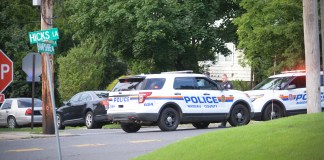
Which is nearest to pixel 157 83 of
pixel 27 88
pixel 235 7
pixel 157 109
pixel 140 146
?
pixel 157 109

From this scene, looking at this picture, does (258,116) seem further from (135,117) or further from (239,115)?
(135,117)

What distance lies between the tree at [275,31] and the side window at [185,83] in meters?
8.42

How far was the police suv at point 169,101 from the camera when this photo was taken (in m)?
20.4

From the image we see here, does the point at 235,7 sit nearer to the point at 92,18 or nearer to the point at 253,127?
the point at 92,18

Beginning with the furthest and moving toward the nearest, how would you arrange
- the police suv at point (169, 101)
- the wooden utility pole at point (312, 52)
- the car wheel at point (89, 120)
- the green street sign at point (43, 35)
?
1. the car wheel at point (89, 120)
2. the police suv at point (169, 101)
3. the wooden utility pole at point (312, 52)
4. the green street sign at point (43, 35)

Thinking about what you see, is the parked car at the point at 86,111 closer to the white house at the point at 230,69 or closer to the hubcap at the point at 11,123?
the hubcap at the point at 11,123

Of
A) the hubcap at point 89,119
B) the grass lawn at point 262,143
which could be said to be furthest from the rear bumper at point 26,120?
the grass lawn at point 262,143

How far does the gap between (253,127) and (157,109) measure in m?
10.5

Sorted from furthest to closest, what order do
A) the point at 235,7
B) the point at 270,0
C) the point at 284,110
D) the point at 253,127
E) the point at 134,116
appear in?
the point at 235,7
the point at 270,0
the point at 284,110
the point at 134,116
the point at 253,127

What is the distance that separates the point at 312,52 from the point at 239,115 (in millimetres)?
4761

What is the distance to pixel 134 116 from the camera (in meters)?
20.3

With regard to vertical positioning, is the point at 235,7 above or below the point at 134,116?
above

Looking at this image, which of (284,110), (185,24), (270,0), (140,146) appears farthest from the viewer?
(185,24)

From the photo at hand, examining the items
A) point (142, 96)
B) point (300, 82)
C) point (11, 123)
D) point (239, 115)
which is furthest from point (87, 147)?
point (11, 123)
